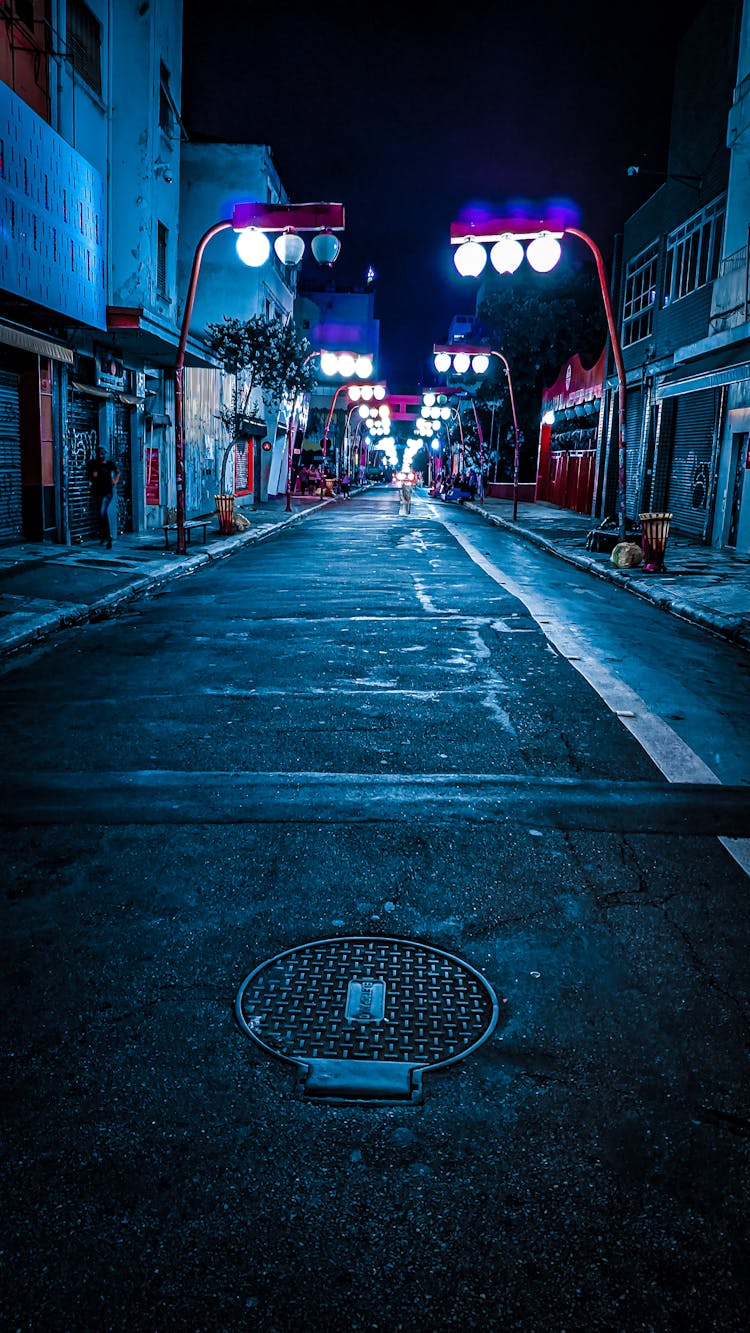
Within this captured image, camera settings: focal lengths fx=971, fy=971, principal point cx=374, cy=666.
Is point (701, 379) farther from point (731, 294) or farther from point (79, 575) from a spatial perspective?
point (79, 575)

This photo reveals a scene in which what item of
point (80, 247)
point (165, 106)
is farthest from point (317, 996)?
point (165, 106)

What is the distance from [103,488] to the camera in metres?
18.8

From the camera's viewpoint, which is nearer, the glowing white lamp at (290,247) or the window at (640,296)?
the glowing white lamp at (290,247)

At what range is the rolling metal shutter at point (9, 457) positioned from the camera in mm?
17241

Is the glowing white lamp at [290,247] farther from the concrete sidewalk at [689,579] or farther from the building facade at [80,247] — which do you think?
the concrete sidewalk at [689,579]

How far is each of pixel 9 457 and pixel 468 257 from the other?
28.9 ft

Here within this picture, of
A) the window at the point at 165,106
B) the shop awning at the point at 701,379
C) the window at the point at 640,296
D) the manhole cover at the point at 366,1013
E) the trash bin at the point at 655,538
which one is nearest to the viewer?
the manhole cover at the point at 366,1013

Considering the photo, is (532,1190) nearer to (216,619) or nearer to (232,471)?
(216,619)

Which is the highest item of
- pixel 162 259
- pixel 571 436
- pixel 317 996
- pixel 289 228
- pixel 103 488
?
pixel 162 259

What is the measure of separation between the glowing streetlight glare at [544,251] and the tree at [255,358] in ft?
46.4

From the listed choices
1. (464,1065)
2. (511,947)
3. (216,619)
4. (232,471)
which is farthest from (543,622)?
(232,471)

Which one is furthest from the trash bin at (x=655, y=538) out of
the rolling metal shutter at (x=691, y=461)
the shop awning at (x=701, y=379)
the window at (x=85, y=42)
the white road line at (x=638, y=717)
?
the window at (x=85, y=42)

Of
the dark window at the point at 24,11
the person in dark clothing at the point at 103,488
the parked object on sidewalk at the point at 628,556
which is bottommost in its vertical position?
the parked object on sidewalk at the point at 628,556

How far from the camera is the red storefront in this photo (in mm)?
38219
